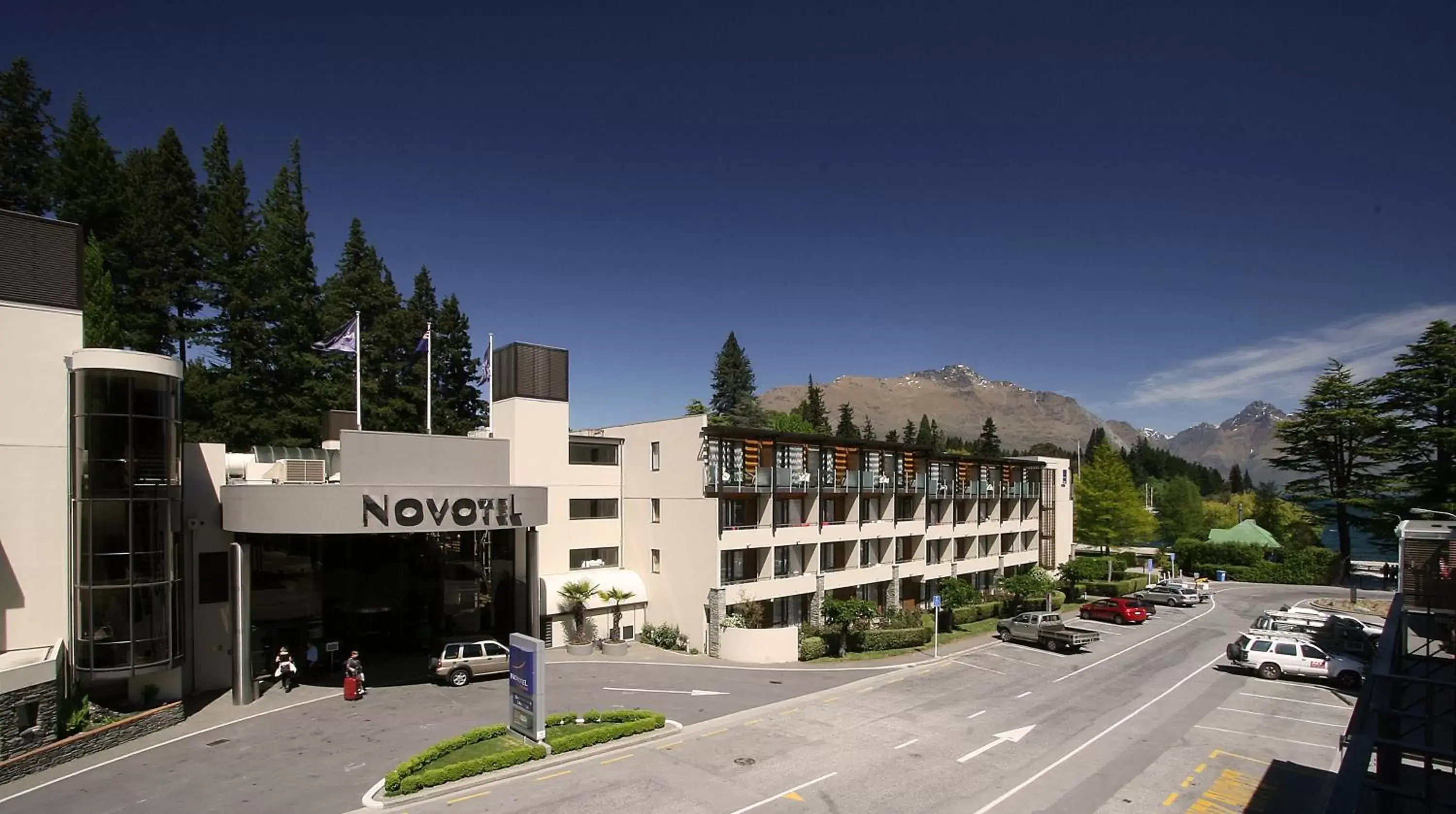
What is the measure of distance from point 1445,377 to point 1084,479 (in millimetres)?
28411

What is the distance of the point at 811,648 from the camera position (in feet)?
116

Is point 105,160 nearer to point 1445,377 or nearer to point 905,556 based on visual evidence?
point 905,556

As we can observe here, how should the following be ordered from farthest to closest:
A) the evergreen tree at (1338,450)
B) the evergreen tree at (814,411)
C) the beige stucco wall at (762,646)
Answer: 1. the evergreen tree at (814,411)
2. the evergreen tree at (1338,450)
3. the beige stucco wall at (762,646)

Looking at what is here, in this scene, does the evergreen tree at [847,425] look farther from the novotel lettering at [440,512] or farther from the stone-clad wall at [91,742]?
the stone-clad wall at [91,742]

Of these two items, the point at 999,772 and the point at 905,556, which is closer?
the point at 999,772

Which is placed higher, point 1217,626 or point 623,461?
point 623,461

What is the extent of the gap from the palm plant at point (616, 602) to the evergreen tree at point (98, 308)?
27.5m

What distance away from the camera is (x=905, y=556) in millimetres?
50250

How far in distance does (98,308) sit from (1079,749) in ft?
155

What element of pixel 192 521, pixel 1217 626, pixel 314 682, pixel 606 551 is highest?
pixel 192 521

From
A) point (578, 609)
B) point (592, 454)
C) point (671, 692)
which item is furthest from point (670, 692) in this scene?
point (592, 454)

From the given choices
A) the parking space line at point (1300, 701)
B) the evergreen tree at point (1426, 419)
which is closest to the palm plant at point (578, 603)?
the parking space line at point (1300, 701)

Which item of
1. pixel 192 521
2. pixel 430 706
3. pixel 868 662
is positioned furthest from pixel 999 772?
pixel 192 521

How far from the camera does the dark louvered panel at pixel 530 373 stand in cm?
3672
